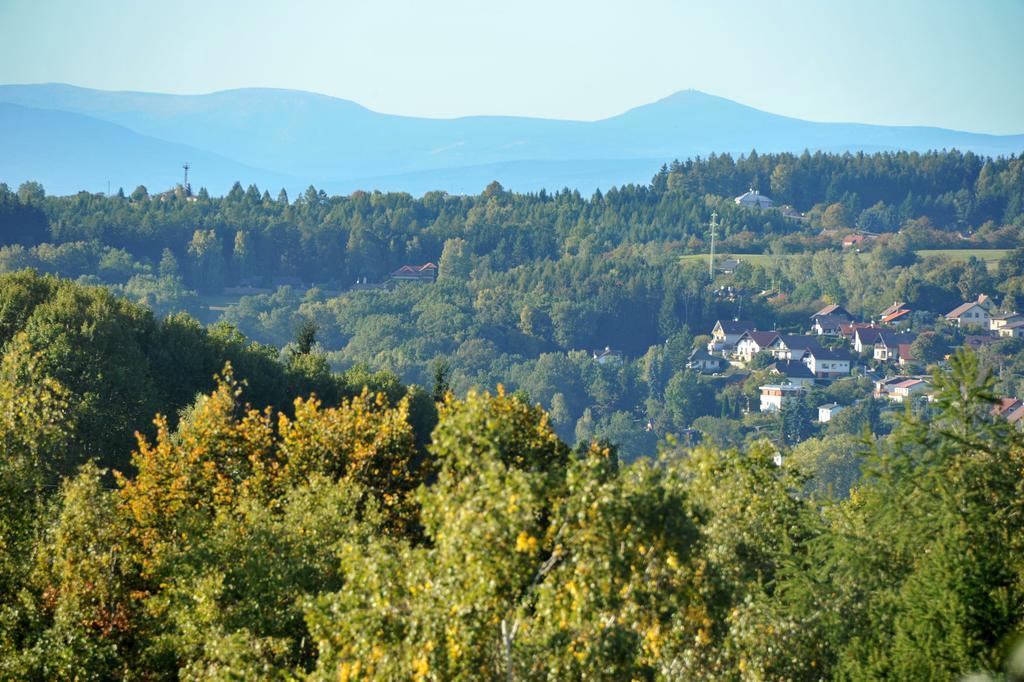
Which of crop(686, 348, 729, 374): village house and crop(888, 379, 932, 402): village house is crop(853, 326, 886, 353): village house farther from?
crop(888, 379, 932, 402): village house

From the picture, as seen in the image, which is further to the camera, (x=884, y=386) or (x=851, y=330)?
(x=851, y=330)

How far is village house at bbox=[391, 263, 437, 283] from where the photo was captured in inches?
7421

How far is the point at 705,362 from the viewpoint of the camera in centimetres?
15600

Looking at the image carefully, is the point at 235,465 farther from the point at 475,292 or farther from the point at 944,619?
the point at 475,292

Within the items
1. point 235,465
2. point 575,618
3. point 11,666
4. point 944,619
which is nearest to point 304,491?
point 235,465

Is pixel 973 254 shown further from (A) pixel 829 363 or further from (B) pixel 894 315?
(A) pixel 829 363

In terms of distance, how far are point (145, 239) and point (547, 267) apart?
48.4 metres

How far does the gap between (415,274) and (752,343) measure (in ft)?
166

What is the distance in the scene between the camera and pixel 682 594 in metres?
12.3

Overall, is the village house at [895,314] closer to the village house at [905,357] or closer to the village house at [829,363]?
the village house at [905,357]

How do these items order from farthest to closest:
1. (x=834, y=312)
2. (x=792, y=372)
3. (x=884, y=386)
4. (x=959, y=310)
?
(x=834, y=312) → (x=959, y=310) → (x=792, y=372) → (x=884, y=386)

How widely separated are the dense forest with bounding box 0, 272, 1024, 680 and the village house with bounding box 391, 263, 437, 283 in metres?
163

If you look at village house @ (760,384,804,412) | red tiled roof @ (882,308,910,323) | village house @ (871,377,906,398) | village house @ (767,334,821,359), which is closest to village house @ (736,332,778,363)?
village house @ (767,334,821,359)

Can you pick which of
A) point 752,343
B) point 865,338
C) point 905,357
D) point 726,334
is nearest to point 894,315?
point 865,338
